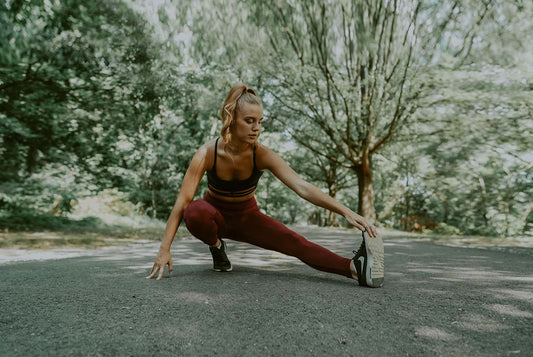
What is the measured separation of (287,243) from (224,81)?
10737 millimetres

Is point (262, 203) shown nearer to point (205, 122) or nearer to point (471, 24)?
point (205, 122)

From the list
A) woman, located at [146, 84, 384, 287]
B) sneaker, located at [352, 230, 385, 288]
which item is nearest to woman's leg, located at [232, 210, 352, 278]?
woman, located at [146, 84, 384, 287]

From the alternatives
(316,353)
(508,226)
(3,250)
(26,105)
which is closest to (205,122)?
(26,105)

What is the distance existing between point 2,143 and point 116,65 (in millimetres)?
2916

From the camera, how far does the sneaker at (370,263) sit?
2.60 metres

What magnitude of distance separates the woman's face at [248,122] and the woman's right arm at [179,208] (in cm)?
36

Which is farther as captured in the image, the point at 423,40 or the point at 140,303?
the point at 423,40

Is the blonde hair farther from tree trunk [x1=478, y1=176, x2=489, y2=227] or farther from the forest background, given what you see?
tree trunk [x1=478, y1=176, x2=489, y2=227]

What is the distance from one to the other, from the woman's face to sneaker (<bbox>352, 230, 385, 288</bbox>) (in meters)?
1.13

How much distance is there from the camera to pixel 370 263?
262 cm

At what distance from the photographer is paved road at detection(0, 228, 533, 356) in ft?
4.99

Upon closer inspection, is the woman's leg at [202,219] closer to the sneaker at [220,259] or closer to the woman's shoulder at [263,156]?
the sneaker at [220,259]

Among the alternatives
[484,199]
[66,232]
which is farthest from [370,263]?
[484,199]

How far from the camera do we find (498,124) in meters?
10.4
